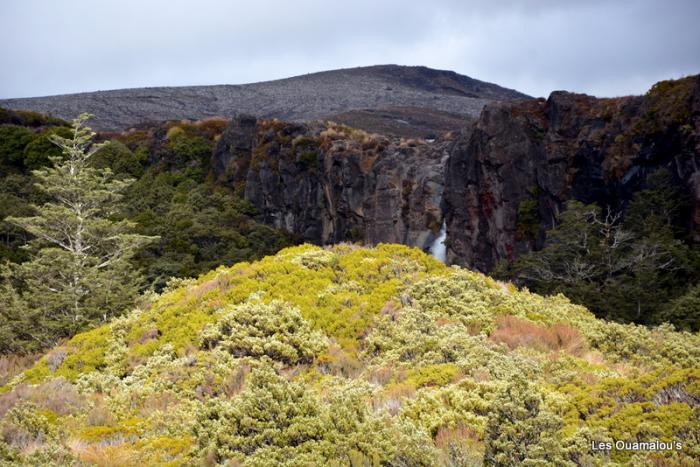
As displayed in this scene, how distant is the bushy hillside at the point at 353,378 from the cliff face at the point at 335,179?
3540cm

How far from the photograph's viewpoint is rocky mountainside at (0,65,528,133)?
331ft

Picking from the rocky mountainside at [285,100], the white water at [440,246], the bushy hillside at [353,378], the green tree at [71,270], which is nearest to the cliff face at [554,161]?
the white water at [440,246]

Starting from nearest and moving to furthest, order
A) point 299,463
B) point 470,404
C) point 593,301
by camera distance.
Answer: point 299,463, point 470,404, point 593,301

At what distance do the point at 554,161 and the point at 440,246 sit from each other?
12706 millimetres

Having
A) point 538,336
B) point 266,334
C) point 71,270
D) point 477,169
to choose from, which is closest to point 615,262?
point 477,169

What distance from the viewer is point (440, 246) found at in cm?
4816

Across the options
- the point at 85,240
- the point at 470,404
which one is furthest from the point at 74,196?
the point at 470,404

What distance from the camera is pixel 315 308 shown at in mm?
11805

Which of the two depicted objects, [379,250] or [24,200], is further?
[24,200]

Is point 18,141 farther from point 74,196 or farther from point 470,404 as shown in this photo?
point 470,404

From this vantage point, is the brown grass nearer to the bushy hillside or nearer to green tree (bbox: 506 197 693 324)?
the bushy hillside

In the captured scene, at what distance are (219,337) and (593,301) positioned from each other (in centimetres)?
1990

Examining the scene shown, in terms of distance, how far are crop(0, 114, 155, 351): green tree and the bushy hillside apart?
6405 millimetres

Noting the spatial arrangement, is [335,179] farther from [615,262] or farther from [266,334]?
[266,334]
